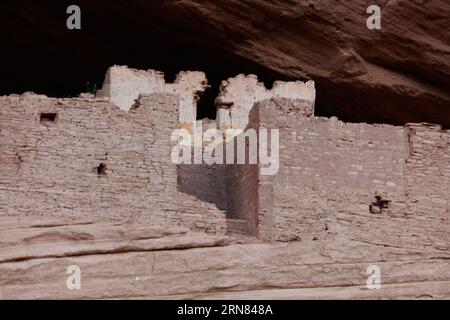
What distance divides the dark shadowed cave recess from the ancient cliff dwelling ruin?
0.11ft

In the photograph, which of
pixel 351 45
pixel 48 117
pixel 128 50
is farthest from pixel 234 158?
pixel 128 50

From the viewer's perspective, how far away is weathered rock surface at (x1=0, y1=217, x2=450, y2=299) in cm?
1658

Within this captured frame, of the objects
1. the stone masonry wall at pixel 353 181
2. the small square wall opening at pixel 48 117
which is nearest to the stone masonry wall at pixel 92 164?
the small square wall opening at pixel 48 117

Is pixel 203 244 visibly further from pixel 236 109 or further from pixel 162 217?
pixel 236 109

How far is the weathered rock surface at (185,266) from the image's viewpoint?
16578 millimetres

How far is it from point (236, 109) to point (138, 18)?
1.86 meters

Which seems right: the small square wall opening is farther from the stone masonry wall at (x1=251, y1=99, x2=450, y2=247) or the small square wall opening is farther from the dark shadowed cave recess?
the dark shadowed cave recess

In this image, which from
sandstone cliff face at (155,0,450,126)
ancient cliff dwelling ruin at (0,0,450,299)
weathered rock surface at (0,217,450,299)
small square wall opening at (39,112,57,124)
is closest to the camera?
weathered rock surface at (0,217,450,299)

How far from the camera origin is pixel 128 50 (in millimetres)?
22156

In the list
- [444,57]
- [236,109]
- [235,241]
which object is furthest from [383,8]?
[235,241]

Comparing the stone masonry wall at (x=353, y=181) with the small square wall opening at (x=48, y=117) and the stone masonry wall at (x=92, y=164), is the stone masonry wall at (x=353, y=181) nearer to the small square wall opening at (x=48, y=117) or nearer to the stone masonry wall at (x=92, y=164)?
the stone masonry wall at (x=92, y=164)

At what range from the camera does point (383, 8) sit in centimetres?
2025

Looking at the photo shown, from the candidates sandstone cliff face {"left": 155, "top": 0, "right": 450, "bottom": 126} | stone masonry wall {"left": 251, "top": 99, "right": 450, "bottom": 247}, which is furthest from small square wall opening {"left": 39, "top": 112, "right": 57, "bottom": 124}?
sandstone cliff face {"left": 155, "top": 0, "right": 450, "bottom": 126}

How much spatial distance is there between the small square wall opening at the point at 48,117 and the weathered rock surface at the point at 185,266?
57.6 inches
